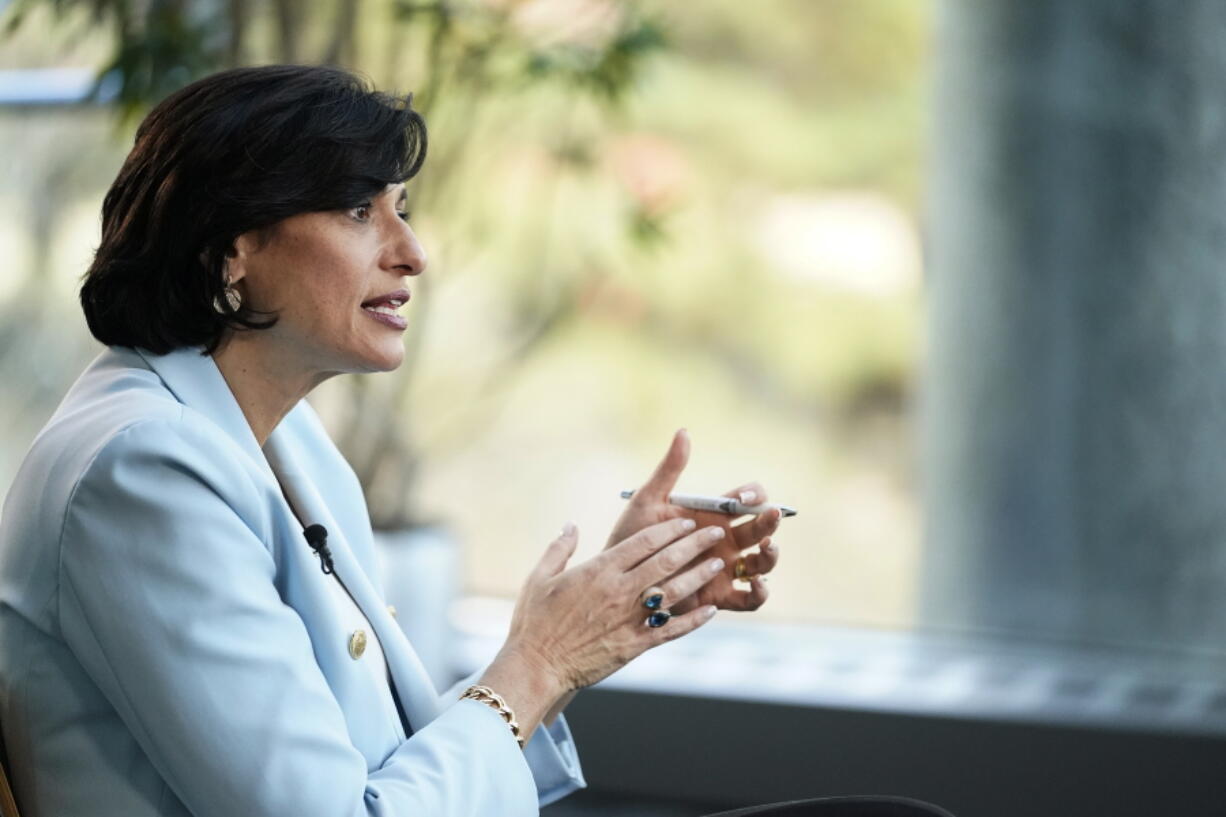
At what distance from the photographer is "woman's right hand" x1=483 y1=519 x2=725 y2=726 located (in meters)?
1.44

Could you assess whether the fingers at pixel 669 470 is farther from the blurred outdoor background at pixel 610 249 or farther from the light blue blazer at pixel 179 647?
the blurred outdoor background at pixel 610 249

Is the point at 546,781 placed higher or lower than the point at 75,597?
lower

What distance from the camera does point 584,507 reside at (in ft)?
12.0

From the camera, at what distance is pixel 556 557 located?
1585mm

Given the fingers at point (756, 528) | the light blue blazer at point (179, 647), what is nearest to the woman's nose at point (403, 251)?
the light blue blazer at point (179, 647)

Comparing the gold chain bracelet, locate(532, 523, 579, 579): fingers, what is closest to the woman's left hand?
locate(532, 523, 579, 579): fingers

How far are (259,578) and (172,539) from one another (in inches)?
3.5

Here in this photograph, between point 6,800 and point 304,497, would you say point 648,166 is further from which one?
point 6,800

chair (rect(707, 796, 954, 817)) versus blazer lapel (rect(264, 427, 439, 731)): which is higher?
blazer lapel (rect(264, 427, 439, 731))

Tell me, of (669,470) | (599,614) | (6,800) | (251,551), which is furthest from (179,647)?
(669,470)

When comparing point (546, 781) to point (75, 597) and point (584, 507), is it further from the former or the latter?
point (584, 507)

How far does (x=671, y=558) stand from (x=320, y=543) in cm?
38

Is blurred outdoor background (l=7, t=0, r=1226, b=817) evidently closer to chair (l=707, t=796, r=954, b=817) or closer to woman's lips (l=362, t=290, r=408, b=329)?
chair (l=707, t=796, r=954, b=817)

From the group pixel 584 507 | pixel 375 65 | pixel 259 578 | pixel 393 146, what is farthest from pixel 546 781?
pixel 375 65
